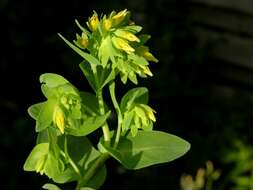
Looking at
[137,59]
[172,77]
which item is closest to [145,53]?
[137,59]

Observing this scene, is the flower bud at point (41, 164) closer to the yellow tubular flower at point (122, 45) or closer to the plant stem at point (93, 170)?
the plant stem at point (93, 170)

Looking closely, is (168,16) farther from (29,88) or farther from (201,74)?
(29,88)

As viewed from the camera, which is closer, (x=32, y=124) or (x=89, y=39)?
(x=89, y=39)

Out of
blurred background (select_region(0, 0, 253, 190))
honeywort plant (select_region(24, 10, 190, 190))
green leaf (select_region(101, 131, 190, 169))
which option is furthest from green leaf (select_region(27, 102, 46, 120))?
blurred background (select_region(0, 0, 253, 190))

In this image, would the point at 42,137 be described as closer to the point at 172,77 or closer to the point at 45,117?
the point at 45,117

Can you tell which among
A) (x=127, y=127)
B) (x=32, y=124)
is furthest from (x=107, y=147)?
(x=32, y=124)

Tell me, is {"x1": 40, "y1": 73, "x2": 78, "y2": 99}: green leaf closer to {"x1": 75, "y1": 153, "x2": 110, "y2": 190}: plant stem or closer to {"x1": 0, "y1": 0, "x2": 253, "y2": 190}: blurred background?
{"x1": 75, "y1": 153, "x2": 110, "y2": 190}: plant stem

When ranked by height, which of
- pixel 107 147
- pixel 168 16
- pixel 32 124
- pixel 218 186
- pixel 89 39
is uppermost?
pixel 89 39
